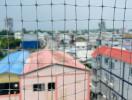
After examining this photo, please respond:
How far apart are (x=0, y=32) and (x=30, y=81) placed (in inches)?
53.5

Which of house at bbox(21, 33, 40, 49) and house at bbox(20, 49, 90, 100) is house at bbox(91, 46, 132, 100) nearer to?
→ house at bbox(20, 49, 90, 100)

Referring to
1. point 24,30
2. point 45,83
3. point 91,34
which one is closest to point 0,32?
point 24,30

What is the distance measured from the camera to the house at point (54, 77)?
2.46 metres

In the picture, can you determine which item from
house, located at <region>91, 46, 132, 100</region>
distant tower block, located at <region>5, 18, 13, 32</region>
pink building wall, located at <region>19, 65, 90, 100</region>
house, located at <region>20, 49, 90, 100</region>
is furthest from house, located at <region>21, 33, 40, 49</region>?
pink building wall, located at <region>19, 65, 90, 100</region>

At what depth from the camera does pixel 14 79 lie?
2.79m

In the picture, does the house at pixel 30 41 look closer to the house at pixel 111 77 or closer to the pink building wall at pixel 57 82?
the house at pixel 111 77

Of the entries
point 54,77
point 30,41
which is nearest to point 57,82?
point 54,77

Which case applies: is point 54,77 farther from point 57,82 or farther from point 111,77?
point 111,77

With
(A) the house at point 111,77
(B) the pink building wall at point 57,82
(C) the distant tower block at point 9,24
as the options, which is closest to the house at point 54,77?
(B) the pink building wall at point 57,82

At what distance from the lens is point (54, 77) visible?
9.42 feet

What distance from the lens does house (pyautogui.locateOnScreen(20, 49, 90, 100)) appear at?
246cm

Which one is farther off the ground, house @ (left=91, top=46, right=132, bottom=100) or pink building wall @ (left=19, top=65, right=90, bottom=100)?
house @ (left=91, top=46, right=132, bottom=100)

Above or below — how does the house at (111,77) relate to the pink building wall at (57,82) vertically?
above

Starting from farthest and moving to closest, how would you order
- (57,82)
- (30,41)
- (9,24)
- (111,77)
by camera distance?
(57,82) < (111,77) < (30,41) < (9,24)
